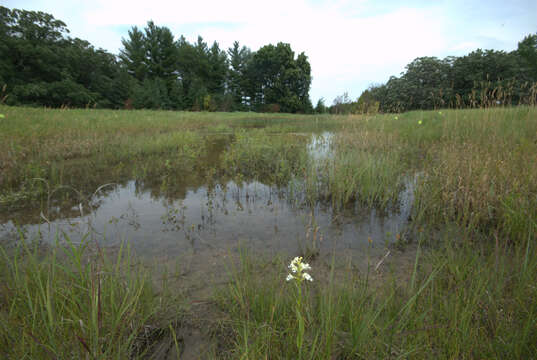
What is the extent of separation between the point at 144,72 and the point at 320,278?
4826cm

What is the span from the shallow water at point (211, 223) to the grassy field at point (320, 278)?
0.70 feet

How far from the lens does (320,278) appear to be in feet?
5.99

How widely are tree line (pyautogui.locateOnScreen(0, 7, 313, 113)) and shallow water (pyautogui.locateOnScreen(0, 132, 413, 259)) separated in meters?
29.1

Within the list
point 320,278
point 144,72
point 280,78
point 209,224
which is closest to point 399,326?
point 320,278

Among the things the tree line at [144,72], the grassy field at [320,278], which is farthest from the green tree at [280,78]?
the grassy field at [320,278]

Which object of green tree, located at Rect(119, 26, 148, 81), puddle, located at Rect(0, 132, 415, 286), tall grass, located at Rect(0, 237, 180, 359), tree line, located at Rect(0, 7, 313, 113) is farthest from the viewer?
green tree, located at Rect(119, 26, 148, 81)

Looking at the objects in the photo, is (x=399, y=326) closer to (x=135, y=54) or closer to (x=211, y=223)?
(x=211, y=223)

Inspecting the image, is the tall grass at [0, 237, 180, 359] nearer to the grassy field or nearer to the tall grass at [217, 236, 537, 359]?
the grassy field

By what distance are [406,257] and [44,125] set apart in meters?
9.10

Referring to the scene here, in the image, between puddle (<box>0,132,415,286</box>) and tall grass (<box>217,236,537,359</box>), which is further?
puddle (<box>0,132,415,286</box>)

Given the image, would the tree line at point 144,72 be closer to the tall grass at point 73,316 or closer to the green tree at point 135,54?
the green tree at point 135,54

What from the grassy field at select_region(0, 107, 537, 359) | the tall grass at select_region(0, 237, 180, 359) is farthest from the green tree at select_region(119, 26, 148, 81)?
the tall grass at select_region(0, 237, 180, 359)

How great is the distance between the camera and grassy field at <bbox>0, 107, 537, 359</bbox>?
3.52 ft

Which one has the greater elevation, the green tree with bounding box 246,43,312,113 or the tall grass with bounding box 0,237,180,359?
the green tree with bounding box 246,43,312,113
